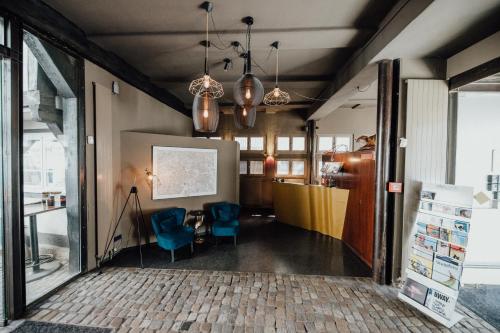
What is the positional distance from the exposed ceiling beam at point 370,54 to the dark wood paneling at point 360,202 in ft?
4.36

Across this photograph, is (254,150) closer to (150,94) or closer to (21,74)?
(150,94)

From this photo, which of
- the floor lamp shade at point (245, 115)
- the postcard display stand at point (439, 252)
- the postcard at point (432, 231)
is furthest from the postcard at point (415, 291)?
the floor lamp shade at point (245, 115)

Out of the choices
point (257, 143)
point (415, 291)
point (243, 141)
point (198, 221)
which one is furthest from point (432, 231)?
point (243, 141)

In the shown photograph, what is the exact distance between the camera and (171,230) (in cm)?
393

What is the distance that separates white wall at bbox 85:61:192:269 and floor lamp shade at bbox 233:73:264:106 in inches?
95.5

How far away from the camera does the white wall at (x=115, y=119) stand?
3.22m

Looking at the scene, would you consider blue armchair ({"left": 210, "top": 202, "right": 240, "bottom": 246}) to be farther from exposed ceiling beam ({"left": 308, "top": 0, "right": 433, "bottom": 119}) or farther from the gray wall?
exposed ceiling beam ({"left": 308, "top": 0, "right": 433, "bottom": 119})

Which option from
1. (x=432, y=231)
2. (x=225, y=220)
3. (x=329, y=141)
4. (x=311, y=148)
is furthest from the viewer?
(x=329, y=141)

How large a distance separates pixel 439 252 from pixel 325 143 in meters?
6.03

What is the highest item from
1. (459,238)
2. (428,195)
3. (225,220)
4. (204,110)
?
(204,110)

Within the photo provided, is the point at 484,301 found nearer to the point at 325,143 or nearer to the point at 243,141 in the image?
the point at 325,143

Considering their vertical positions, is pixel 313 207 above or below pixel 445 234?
below

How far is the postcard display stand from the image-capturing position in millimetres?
2281

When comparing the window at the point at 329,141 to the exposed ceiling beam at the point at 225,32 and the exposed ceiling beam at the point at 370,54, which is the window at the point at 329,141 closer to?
the exposed ceiling beam at the point at 370,54
